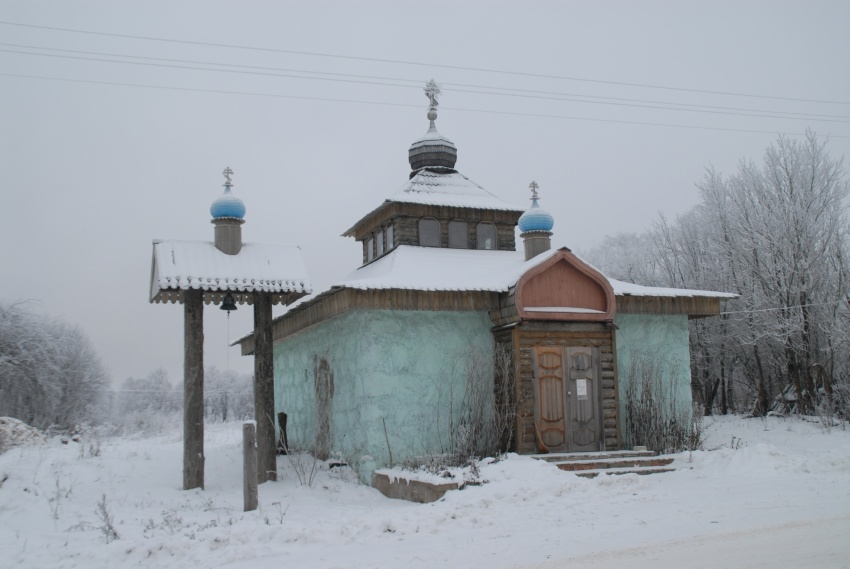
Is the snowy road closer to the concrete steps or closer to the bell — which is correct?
the concrete steps

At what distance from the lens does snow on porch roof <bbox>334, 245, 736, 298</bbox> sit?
42.0 feet

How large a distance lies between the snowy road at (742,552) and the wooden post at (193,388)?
7.14 meters

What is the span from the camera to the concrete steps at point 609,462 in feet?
38.5

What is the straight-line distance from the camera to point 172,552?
7426 millimetres

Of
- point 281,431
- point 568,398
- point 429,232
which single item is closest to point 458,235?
point 429,232

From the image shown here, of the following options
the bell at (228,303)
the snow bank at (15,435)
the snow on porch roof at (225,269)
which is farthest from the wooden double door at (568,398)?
the snow bank at (15,435)

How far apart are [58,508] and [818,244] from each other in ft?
69.6

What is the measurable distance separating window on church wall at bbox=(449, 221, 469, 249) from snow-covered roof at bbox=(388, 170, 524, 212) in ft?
1.64

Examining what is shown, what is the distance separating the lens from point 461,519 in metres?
8.76

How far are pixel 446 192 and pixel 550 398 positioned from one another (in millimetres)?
5782

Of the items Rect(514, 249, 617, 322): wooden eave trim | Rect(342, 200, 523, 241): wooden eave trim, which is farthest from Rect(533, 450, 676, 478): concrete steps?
Rect(342, 200, 523, 241): wooden eave trim

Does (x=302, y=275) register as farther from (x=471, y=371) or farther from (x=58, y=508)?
(x=58, y=508)

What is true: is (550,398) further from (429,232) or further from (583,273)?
(429,232)

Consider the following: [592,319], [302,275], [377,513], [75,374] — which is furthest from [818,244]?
[75,374]
